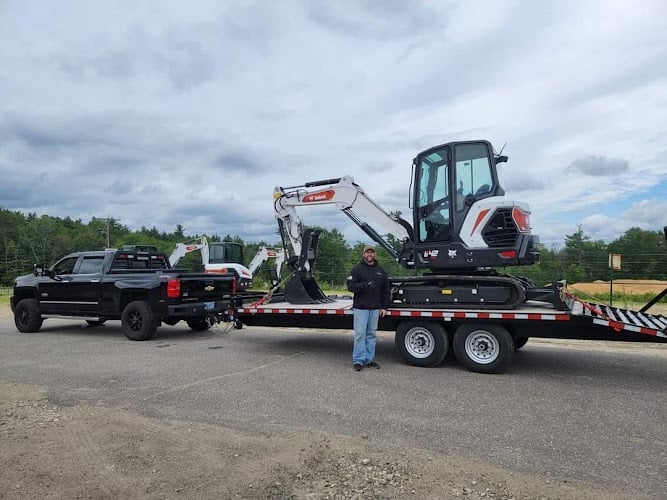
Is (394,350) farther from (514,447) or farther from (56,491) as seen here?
(56,491)

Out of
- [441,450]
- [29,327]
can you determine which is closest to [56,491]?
[441,450]

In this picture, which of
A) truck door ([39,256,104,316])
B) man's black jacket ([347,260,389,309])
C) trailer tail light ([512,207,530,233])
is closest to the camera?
→ trailer tail light ([512,207,530,233])

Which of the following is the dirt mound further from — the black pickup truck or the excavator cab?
the black pickup truck

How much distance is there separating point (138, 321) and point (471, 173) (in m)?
7.48

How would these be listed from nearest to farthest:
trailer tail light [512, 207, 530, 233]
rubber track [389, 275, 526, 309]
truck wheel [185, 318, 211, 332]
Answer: rubber track [389, 275, 526, 309] → trailer tail light [512, 207, 530, 233] → truck wheel [185, 318, 211, 332]

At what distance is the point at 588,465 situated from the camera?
4098mm

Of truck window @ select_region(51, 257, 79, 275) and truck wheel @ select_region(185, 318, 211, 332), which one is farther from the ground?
truck window @ select_region(51, 257, 79, 275)

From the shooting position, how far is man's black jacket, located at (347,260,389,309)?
7.59m

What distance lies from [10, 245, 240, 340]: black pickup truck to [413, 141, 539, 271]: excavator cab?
4.05 metres

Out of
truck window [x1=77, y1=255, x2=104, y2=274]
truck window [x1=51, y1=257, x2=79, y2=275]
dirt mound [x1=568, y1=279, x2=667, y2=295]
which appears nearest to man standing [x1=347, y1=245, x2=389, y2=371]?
truck window [x1=77, y1=255, x2=104, y2=274]

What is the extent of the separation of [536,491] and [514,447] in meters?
0.84

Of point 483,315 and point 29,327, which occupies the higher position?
point 483,315

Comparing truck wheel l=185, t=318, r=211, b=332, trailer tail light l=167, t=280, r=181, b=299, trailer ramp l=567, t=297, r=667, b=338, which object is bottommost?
truck wheel l=185, t=318, r=211, b=332

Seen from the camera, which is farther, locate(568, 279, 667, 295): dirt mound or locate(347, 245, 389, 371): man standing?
locate(568, 279, 667, 295): dirt mound
